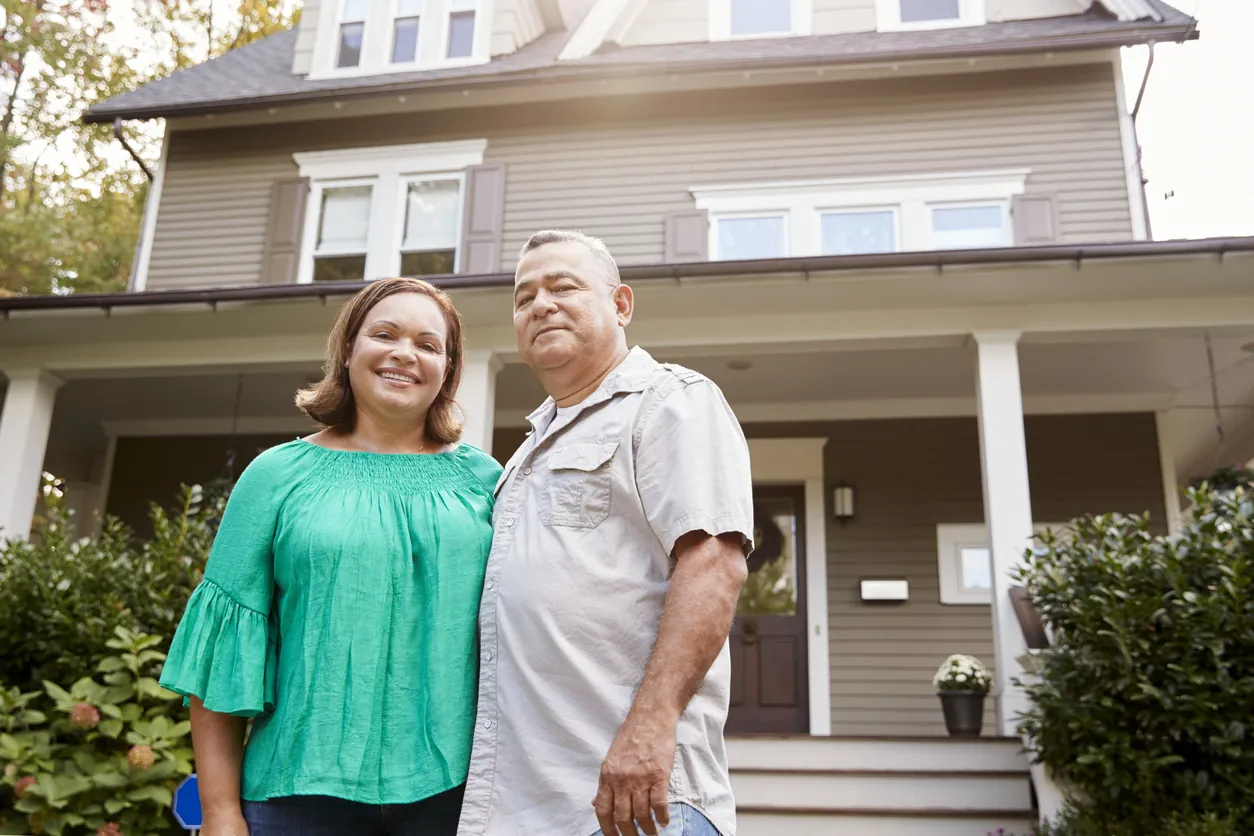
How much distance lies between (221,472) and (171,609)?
4.50 meters

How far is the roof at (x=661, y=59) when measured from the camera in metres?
8.27

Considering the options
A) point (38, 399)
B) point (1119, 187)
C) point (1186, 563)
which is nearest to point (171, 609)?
point (38, 399)

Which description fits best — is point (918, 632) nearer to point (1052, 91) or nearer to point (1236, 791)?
point (1236, 791)

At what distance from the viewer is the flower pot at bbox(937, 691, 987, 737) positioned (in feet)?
21.8

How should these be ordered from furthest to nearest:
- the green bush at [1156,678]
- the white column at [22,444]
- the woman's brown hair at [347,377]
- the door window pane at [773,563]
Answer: the door window pane at [773,563] < the white column at [22,444] < the green bush at [1156,678] < the woman's brown hair at [347,377]

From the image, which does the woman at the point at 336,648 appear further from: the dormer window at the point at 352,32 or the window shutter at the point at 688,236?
the dormer window at the point at 352,32

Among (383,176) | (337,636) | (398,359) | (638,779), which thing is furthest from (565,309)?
(383,176)

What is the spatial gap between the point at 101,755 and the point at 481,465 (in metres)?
3.54

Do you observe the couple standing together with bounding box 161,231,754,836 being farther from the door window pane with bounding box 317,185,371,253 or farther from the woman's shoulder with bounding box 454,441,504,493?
the door window pane with bounding box 317,185,371,253

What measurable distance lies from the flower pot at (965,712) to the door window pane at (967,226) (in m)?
3.54

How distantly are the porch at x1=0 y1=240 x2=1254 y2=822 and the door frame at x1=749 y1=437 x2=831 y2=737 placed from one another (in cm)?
2

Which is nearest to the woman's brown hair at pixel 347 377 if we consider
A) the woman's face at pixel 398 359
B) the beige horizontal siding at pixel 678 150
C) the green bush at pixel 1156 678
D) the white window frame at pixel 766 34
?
the woman's face at pixel 398 359

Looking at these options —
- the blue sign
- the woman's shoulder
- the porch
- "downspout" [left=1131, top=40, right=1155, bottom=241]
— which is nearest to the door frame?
the porch

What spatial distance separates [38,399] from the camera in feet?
24.2
